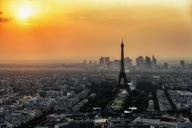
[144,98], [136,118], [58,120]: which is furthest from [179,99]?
[58,120]

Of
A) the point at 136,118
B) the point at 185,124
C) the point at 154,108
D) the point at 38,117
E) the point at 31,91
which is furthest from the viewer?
the point at 31,91

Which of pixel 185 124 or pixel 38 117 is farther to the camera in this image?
pixel 38 117

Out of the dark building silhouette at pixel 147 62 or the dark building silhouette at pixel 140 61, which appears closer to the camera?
the dark building silhouette at pixel 147 62

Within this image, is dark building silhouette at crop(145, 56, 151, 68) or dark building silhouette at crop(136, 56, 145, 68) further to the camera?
dark building silhouette at crop(136, 56, 145, 68)

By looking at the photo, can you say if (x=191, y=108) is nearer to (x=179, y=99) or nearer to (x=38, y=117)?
(x=179, y=99)

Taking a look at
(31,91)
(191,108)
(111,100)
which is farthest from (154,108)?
(31,91)

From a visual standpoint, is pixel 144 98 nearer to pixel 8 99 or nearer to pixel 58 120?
pixel 8 99

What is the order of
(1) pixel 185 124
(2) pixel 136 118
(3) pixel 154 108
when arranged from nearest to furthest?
(1) pixel 185 124
(2) pixel 136 118
(3) pixel 154 108

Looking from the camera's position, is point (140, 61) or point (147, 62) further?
point (140, 61)

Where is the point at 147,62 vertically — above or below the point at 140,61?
below
